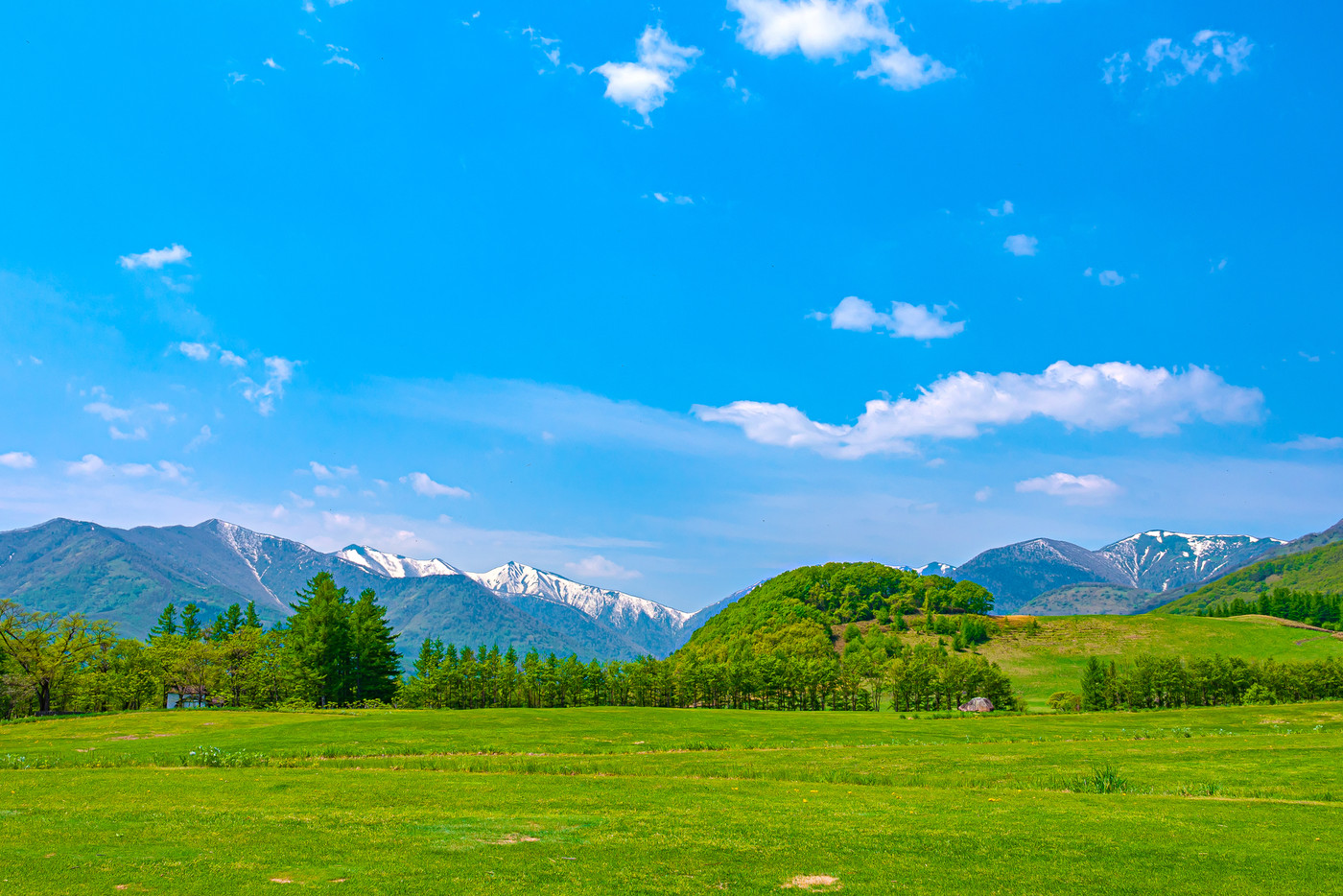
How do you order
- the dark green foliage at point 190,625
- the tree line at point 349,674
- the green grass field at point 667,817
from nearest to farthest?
the green grass field at point 667,817 → the tree line at point 349,674 → the dark green foliage at point 190,625

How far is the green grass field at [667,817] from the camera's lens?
60.6ft

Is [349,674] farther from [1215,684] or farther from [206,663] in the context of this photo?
[1215,684]

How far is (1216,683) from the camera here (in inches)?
4924

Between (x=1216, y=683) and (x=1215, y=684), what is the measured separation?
255 mm

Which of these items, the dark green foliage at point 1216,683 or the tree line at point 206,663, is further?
the dark green foliage at point 1216,683

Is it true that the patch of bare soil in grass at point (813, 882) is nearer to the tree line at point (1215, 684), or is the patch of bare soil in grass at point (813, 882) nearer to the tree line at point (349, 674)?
the tree line at point (349, 674)

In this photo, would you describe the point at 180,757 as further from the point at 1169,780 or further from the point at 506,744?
the point at 1169,780

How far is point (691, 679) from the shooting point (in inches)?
5689

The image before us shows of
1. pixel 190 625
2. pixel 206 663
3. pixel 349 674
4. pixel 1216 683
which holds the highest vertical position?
pixel 190 625

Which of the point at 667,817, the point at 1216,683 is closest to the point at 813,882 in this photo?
the point at 667,817

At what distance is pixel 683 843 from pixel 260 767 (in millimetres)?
31977

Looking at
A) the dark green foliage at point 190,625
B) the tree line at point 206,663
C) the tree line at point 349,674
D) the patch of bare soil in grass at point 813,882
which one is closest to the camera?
the patch of bare soil in grass at point 813,882

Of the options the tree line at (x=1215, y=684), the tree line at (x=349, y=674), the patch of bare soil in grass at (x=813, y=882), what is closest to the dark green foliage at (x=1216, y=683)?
the tree line at (x=1215, y=684)

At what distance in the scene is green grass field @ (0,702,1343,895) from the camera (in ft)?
60.6
